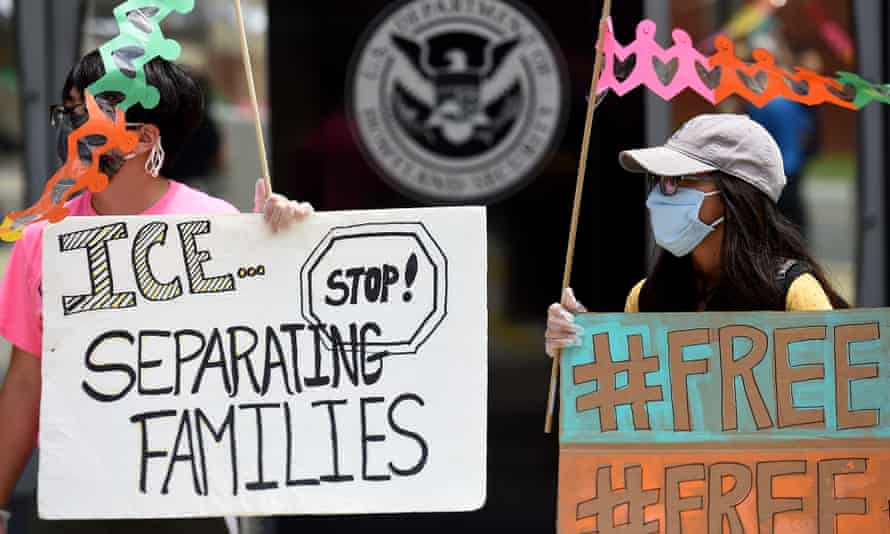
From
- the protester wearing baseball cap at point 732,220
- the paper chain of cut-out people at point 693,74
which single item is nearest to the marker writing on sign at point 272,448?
the protester wearing baseball cap at point 732,220

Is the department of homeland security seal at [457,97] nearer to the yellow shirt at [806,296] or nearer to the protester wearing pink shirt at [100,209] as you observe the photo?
the protester wearing pink shirt at [100,209]

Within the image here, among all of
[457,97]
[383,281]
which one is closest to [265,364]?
[383,281]

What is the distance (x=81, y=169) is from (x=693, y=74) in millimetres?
1307

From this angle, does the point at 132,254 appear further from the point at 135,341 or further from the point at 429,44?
the point at 429,44

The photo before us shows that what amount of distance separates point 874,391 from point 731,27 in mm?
2316

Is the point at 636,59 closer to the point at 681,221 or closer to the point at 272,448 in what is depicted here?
the point at 681,221

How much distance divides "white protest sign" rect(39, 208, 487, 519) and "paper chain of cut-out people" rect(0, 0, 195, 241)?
0.10m

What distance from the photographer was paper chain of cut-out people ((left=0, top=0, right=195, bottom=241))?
2.91m

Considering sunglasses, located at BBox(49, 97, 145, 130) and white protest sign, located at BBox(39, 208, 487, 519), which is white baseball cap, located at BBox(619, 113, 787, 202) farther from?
sunglasses, located at BBox(49, 97, 145, 130)

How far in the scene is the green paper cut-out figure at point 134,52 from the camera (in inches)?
115

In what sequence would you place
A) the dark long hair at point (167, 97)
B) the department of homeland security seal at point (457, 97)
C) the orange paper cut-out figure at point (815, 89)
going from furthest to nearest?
the department of homeland security seal at point (457, 97)
the orange paper cut-out figure at point (815, 89)
the dark long hair at point (167, 97)

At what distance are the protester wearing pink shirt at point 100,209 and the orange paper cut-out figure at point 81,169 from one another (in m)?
0.09

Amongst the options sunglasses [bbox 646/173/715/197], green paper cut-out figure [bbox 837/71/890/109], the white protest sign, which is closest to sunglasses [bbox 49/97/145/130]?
the white protest sign

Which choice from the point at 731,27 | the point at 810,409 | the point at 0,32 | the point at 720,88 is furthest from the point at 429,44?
the point at 810,409
